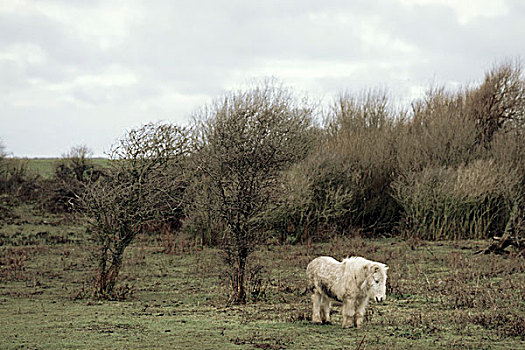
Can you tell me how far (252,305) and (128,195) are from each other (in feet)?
12.6

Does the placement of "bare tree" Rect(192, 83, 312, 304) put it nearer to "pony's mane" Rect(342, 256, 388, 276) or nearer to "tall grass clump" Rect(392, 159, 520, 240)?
"pony's mane" Rect(342, 256, 388, 276)

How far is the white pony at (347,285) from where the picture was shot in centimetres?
863

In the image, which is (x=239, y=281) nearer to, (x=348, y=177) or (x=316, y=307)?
(x=316, y=307)

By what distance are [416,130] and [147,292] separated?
2200 centimetres

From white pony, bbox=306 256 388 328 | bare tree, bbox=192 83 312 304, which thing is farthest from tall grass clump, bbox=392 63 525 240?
white pony, bbox=306 256 388 328

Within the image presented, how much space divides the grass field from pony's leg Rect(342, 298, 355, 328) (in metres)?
0.16

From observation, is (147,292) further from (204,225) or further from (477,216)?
(477,216)

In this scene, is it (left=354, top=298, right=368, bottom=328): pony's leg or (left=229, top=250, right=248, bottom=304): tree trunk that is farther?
(left=229, top=250, right=248, bottom=304): tree trunk

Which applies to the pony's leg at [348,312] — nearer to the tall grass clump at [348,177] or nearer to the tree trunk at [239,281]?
the tree trunk at [239,281]

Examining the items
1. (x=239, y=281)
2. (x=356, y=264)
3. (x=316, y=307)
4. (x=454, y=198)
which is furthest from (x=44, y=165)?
(x=356, y=264)

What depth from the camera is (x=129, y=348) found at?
26.6 feet

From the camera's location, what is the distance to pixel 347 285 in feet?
29.2

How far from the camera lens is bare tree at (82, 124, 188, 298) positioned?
13.3 m

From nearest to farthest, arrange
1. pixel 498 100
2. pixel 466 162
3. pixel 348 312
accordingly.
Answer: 1. pixel 348 312
2. pixel 466 162
3. pixel 498 100
